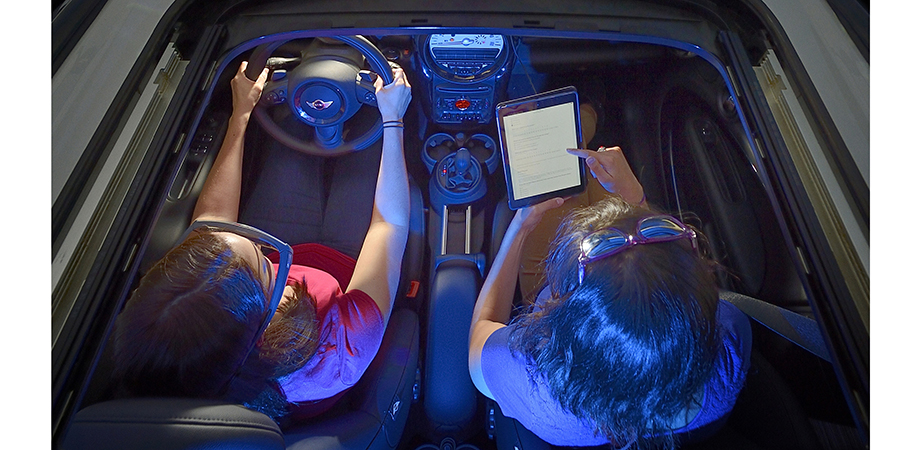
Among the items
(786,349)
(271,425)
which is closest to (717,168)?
(786,349)

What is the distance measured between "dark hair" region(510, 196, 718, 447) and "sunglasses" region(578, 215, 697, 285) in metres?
0.01

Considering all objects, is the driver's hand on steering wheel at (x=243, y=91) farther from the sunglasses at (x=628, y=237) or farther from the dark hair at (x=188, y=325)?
the sunglasses at (x=628, y=237)

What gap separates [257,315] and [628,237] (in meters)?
0.66

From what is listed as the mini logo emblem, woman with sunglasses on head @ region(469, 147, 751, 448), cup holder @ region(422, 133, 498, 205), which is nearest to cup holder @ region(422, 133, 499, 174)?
cup holder @ region(422, 133, 498, 205)

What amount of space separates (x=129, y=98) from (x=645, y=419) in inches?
44.1

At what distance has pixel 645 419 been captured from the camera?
711mm

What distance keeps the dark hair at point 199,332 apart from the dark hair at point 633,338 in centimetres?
53

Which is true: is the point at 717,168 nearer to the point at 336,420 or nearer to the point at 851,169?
the point at 851,169

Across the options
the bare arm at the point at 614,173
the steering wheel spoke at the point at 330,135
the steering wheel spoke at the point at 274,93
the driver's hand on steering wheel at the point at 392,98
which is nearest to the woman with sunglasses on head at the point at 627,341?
the bare arm at the point at 614,173

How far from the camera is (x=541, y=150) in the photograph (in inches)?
50.4

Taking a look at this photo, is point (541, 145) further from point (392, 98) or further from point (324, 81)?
point (324, 81)

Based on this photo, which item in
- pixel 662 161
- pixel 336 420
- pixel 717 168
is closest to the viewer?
pixel 336 420

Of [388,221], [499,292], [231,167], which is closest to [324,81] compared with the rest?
[231,167]

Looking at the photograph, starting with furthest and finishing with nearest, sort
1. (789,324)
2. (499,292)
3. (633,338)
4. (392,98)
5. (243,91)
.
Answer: (243,91) < (392,98) < (499,292) < (789,324) < (633,338)
